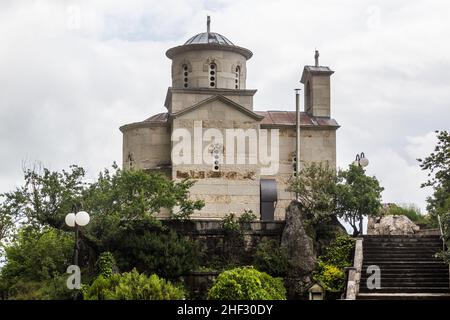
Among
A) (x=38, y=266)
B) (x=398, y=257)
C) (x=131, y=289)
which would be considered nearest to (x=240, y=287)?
(x=131, y=289)

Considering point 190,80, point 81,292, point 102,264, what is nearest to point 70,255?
point 102,264

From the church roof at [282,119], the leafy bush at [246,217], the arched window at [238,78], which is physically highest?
the arched window at [238,78]

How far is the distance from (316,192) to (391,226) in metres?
6.29

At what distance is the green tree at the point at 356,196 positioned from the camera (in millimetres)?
43547

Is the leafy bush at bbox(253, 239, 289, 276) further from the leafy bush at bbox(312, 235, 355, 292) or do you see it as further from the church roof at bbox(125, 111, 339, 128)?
the church roof at bbox(125, 111, 339, 128)

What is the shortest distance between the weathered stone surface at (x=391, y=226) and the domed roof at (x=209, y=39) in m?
11.0

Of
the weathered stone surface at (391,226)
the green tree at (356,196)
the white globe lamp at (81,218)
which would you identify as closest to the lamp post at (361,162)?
the green tree at (356,196)

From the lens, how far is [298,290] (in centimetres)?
4075

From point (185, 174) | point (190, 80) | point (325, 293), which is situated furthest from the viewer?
point (190, 80)

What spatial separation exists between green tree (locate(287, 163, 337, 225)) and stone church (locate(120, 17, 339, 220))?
11.6 ft

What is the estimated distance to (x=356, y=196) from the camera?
143ft

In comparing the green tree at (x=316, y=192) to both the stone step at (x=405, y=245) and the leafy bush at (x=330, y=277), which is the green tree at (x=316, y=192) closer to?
the stone step at (x=405, y=245)

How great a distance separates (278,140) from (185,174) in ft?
17.6
